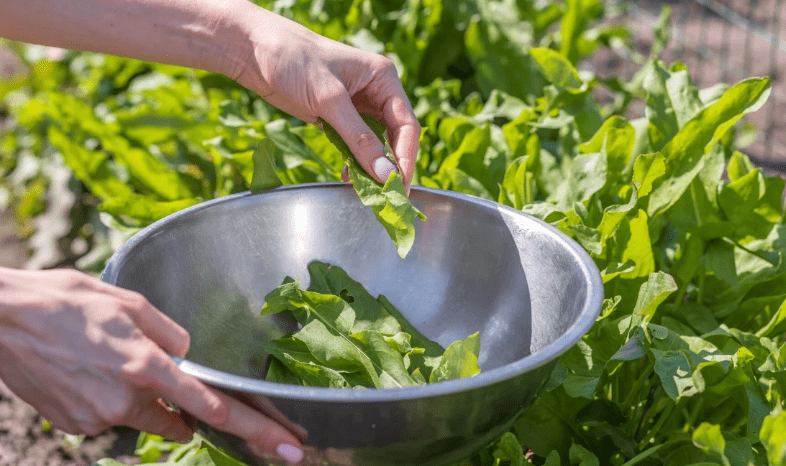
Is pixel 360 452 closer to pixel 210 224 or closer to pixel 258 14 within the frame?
pixel 210 224

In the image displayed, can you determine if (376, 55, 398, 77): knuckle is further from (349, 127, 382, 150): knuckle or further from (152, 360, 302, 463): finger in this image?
(152, 360, 302, 463): finger

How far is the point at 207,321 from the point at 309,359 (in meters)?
0.20

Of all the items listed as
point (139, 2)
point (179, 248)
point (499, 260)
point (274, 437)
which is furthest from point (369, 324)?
point (139, 2)

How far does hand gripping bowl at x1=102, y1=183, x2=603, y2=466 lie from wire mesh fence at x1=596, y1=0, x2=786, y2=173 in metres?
2.76

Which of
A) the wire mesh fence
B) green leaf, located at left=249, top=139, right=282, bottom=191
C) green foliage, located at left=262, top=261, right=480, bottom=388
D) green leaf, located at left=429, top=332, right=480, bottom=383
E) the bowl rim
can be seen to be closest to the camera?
the bowl rim

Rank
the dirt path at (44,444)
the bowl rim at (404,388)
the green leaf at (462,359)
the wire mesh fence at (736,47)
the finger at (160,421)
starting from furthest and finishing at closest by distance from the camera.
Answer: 1. the wire mesh fence at (736,47)
2. the dirt path at (44,444)
3. the green leaf at (462,359)
4. the finger at (160,421)
5. the bowl rim at (404,388)

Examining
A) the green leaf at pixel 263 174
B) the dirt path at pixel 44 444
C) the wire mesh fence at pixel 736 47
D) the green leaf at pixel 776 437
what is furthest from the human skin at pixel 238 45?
the wire mesh fence at pixel 736 47

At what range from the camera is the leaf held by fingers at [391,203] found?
1.33 m

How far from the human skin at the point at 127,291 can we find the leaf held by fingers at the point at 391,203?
27mm

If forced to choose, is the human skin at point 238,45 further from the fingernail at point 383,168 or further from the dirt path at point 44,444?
the dirt path at point 44,444

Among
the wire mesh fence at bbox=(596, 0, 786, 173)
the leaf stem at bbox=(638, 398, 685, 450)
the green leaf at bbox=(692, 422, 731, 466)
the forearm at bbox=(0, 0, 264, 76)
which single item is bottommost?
the wire mesh fence at bbox=(596, 0, 786, 173)

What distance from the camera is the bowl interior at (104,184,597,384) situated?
50.8 inches

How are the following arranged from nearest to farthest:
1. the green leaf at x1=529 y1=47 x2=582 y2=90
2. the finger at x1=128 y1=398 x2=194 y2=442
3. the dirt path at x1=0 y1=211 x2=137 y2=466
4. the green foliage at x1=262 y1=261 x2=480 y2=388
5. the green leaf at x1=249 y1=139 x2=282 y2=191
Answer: the finger at x1=128 y1=398 x2=194 y2=442
the green foliage at x1=262 y1=261 x2=480 y2=388
the green leaf at x1=249 y1=139 x2=282 y2=191
the green leaf at x1=529 y1=47 x2=582 y2=90
the dirt path at x1=0 y1=211 x2=137 y2=466

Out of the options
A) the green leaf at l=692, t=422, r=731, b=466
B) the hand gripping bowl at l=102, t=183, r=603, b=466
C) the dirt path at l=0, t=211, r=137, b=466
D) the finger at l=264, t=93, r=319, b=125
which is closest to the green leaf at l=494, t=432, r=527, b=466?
the hand gripping bowl at l=102, t=183, r=603, b=466
